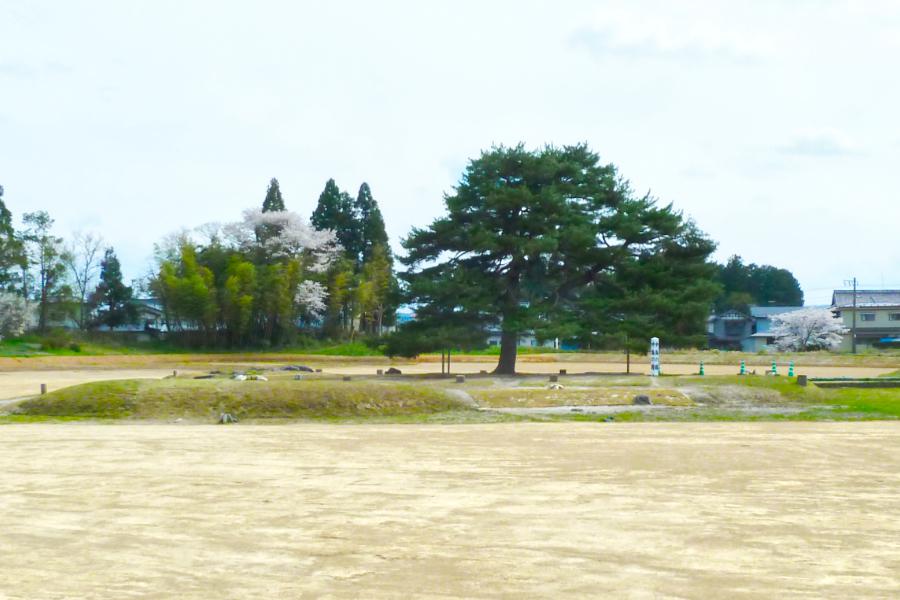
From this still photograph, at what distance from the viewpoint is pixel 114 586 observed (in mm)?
5672

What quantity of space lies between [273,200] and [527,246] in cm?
4247

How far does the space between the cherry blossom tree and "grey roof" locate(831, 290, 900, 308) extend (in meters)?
4.30

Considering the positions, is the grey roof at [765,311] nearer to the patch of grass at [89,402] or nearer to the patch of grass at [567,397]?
the patch of grass at [567,397]

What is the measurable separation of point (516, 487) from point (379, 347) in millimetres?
22596

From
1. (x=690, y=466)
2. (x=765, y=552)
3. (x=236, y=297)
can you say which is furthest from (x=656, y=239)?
(x=236, y=297)

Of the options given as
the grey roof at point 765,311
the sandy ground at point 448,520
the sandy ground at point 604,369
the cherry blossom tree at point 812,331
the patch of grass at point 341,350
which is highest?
the grey roof at point 765,311

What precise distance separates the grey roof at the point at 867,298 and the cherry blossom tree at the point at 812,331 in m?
4.30

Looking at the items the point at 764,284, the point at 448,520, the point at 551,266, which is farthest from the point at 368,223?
the point at 448,520

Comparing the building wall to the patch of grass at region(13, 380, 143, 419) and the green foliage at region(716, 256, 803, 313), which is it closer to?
the green foliage at region(716, 256, 803, 313)

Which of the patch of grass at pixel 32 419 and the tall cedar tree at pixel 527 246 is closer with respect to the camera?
the patch of grass at pixel 32 419

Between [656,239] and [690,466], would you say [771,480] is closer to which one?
[690,466]

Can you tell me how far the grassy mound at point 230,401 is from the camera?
1941cm

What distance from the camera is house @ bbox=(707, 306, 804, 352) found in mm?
81188

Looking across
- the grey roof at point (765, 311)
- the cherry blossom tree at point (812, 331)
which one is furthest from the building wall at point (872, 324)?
the grey roof at point (765, 311)
